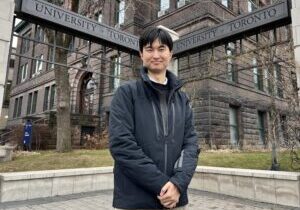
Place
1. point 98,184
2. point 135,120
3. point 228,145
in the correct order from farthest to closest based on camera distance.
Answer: point 228,145
point 98,184
point 135,120

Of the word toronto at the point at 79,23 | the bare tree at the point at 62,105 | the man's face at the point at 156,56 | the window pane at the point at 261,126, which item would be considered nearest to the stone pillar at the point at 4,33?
the word toronto at the point at 79,23

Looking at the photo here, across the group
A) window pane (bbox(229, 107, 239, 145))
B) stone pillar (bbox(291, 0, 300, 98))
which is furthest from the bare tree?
window pane (bbox(229, 107, 239, 145))

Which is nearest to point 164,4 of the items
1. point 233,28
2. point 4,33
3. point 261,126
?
point 261,126

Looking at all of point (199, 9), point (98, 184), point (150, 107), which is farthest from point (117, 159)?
point (199, 9)

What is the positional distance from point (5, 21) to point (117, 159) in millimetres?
3737

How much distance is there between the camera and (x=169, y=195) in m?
1.90

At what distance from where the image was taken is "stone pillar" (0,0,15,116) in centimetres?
441

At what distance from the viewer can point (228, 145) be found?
57.5 ft

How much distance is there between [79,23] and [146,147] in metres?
4.37

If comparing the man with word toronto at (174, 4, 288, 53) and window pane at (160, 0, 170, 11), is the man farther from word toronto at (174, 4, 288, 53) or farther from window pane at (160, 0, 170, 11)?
window pane at (160, 0, 170, 11)

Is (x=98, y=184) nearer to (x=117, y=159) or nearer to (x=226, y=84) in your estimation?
(x=117, y=159)

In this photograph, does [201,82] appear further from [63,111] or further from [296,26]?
[296,26]

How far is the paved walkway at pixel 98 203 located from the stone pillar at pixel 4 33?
7.56 feet

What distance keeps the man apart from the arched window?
23.6m
